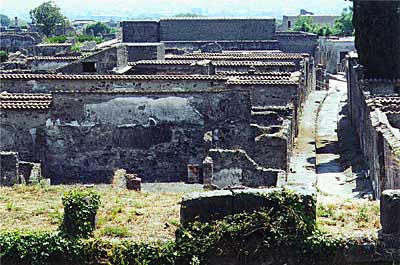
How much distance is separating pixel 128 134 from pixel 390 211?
49.4ft

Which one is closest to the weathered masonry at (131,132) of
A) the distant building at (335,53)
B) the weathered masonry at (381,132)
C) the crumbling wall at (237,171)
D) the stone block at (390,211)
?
the crumbling wall at (237,171)

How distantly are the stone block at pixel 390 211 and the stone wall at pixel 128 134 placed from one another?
14283 millimetres

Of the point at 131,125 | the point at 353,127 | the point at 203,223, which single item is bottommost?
the point at 353,127

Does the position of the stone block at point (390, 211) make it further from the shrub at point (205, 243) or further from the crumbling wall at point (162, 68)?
the crumbling wall at point (162, 68)

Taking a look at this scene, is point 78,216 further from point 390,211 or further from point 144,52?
point 144,52

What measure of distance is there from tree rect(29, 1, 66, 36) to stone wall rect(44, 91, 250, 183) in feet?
238

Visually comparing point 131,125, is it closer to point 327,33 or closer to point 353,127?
point 353,127

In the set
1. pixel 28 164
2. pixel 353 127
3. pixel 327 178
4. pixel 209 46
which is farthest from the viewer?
pixel 209 46

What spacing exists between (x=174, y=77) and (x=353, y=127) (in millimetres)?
11284

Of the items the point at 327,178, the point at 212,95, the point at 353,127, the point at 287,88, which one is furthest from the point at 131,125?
the point at 353,127

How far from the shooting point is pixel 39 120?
892 inches

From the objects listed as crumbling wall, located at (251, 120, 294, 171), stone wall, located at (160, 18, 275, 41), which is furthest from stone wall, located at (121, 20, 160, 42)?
crumbling wall, located at (251, 120, 294, 171)

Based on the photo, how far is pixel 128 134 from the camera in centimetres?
2284

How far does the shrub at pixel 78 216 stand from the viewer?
346 inches
